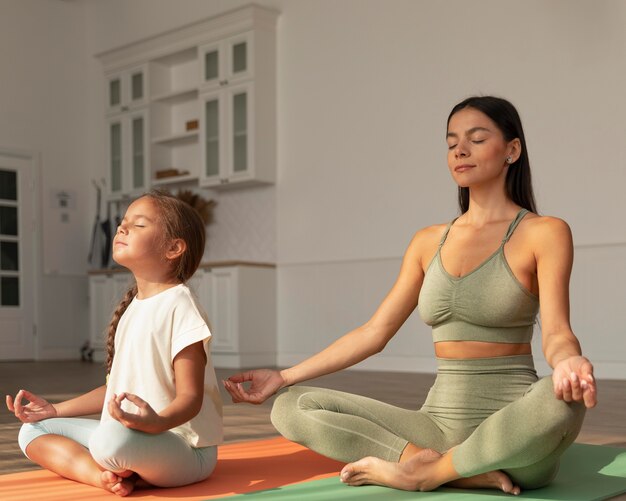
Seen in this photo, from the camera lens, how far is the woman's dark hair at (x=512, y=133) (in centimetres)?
212

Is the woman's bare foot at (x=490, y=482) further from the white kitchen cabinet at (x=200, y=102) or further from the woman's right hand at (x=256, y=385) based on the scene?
the white kitchen cabinet at (x=200, y=102)

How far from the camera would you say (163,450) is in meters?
2.00

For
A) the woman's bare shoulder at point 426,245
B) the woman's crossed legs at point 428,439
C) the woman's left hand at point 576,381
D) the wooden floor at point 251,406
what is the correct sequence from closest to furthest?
the woman's left hand at point 576,381 < the woman's crossed legs at point 428,439 < the woman's bare shoulder at point 426,245 < the wooden floor at point 251,406

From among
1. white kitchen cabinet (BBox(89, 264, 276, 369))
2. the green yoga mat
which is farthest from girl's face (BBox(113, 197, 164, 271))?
white kitchen cabinet (BBox(89, 264, 276, 369))

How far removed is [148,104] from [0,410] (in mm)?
5057

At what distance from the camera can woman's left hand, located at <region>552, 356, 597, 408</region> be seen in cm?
158

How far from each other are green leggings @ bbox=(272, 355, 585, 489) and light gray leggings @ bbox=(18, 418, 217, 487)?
0.24 metres

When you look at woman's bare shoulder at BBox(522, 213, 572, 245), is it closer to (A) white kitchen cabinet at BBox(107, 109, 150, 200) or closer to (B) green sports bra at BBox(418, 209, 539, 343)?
(B) green sports bra at BBox(418, 209, 539, 343)

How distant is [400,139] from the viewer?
698 centimetres

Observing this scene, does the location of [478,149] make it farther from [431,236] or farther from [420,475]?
[420,475]

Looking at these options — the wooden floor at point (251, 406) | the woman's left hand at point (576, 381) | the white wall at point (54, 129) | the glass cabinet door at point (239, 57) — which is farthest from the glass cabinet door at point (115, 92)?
the woman's left hand at point (576, 381)

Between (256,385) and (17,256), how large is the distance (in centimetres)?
722

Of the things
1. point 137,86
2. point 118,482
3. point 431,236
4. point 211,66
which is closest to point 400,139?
point 211,66

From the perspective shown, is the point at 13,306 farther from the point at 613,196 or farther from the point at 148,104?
the point at 613,196
